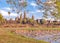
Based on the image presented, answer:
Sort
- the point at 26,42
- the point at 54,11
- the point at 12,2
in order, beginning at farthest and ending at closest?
the point at 12,2, the point at 54,11, the point at 26,42

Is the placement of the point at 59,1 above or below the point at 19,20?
above

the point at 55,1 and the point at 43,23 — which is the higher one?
the point at 55,1

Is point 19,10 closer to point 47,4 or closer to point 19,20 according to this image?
point 19,20

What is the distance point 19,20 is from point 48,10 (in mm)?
8491

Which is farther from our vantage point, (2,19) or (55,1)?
(2,19)

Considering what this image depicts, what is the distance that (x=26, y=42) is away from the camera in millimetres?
10867

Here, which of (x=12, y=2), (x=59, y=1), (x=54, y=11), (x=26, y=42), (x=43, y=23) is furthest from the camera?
(x=43, y=23)

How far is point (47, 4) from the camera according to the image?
22.9m

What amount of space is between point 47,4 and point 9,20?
383 inches

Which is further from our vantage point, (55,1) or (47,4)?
(47,4)

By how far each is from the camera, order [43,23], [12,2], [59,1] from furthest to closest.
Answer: [43,23] < [12,2] < [59,1]

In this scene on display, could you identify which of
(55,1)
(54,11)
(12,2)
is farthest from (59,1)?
(12,2)

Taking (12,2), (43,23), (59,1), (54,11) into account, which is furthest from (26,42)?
(43,23)

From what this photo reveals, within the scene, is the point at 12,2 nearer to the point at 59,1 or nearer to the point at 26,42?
the point at 59,1
